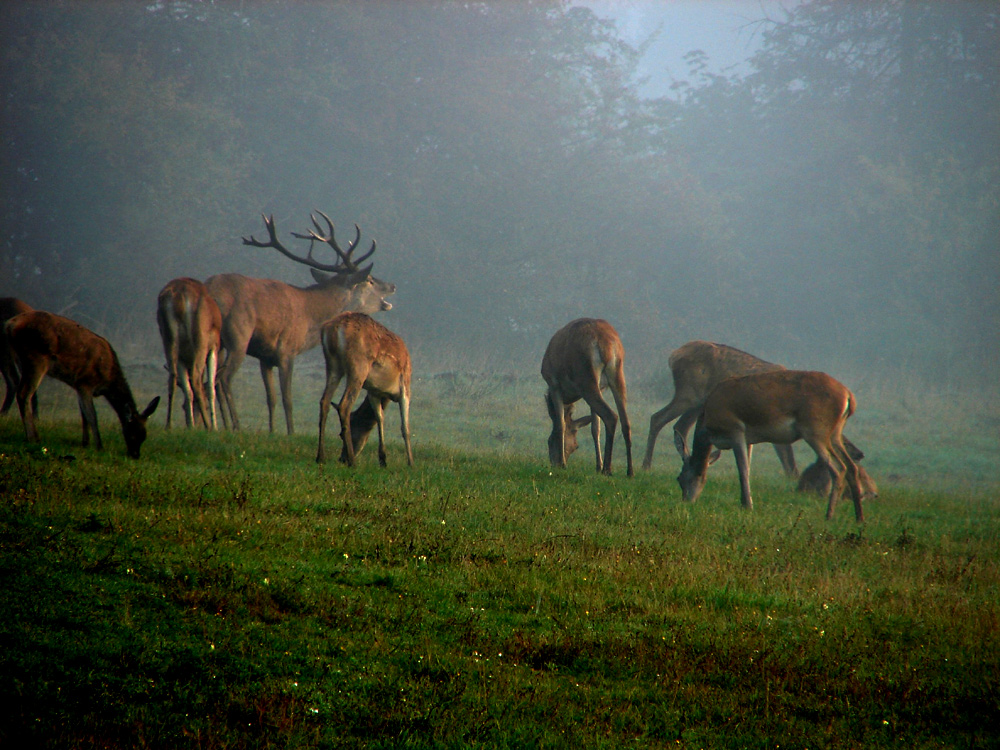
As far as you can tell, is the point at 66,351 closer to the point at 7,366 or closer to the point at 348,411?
the point at 348,411

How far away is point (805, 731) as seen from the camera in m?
4.36

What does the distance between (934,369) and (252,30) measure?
1143 inches

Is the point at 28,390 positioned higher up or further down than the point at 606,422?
higher up

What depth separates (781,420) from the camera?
33.5 feet

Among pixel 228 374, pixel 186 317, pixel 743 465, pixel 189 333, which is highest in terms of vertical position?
pixel 186 317

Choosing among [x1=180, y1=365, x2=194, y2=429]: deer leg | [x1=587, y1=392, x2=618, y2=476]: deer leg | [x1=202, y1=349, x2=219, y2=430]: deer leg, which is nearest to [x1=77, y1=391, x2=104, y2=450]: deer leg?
[x1=180, y1=365, x2=194, y2=429]: deer leg

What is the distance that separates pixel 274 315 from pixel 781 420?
7.93 metres

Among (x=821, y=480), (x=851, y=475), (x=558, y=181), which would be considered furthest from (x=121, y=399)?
(x=558, y=181)

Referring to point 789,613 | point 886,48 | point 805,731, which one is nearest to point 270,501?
point 789,613

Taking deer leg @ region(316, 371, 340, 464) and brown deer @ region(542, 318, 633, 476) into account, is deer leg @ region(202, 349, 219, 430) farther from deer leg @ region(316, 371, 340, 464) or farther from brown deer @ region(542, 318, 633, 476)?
brown deer @ region(542, 318, 633, 476)

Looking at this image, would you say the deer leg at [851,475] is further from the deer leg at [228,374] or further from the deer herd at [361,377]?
the deer leg at [228,374]

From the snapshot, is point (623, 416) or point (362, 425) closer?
point (362, 425)


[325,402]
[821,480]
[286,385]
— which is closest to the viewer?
[325,402]

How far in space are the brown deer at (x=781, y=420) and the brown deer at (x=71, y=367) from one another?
20.1 feet
